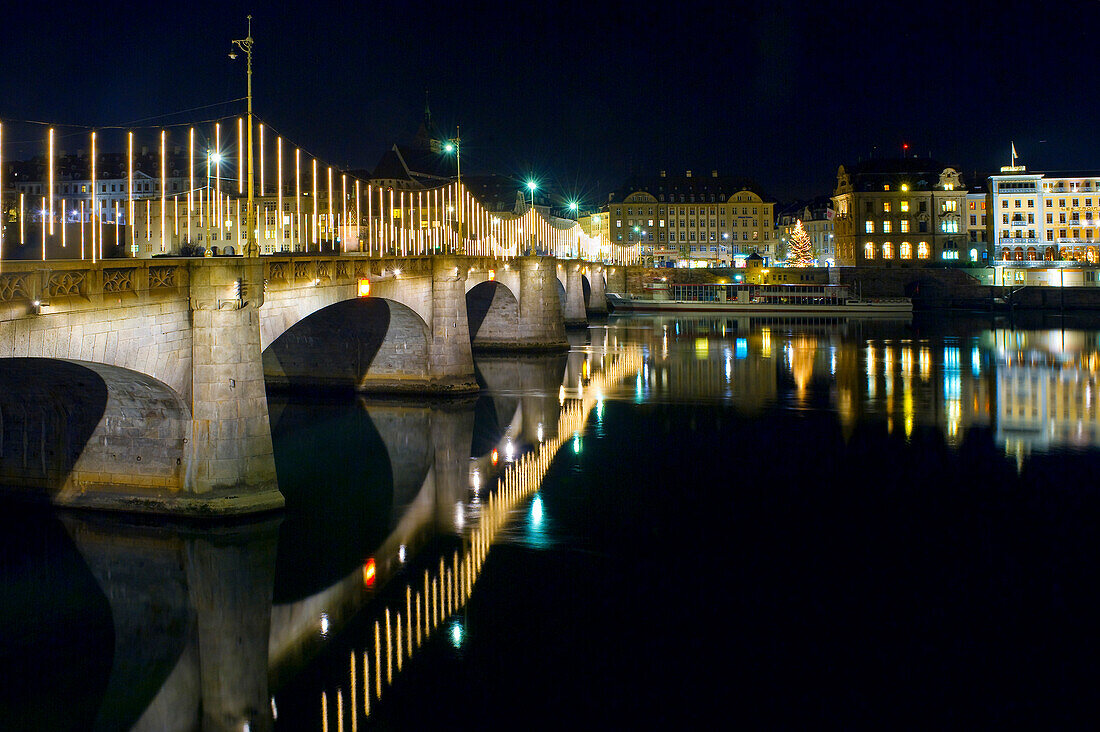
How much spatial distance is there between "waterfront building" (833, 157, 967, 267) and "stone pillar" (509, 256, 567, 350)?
67.7 m

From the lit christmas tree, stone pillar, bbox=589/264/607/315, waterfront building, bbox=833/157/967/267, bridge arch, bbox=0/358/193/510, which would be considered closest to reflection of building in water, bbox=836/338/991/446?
bridge arch, bbox=0/358/193/510

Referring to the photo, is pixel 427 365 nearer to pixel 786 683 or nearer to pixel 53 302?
pixel 53 302

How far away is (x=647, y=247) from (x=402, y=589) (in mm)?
132821

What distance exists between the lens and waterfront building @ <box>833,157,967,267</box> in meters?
114

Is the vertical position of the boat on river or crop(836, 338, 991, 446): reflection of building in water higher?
the boat on river

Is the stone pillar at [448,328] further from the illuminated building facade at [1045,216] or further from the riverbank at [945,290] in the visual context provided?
the illuminated building facade at [1045,216]

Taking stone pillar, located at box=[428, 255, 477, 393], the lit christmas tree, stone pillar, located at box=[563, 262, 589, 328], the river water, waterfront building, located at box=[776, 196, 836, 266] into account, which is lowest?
the river water

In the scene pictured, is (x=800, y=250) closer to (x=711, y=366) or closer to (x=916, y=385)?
(x=711, y=366)

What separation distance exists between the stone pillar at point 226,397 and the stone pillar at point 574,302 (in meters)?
59.0

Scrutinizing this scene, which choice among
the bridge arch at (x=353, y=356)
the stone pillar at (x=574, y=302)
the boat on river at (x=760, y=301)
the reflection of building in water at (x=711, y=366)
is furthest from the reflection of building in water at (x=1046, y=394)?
the boat on river at (x=760, y=301)

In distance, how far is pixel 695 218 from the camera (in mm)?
148250

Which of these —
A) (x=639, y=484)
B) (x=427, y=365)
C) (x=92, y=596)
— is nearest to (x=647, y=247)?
(x=427, y=365)

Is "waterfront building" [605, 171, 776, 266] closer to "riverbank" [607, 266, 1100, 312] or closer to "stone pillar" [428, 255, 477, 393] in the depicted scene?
"riverbank" [607, 266, 1100, 312]

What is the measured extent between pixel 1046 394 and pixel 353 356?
25.0 m
